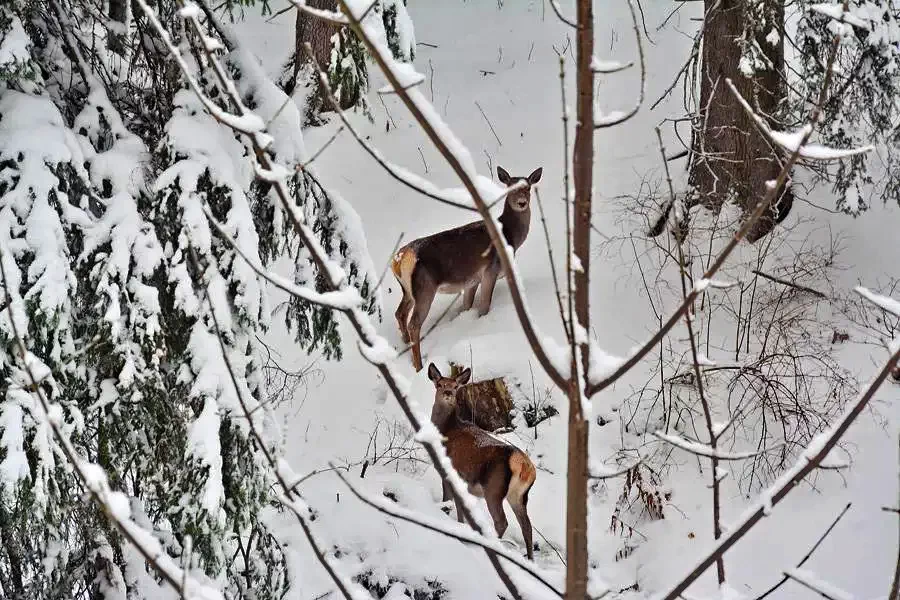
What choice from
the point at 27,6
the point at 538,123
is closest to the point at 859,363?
the point at 538,123

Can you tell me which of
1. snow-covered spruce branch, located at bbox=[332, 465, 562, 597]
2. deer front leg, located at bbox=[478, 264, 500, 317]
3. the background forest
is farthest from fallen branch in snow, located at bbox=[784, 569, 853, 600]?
deer front leg, located at bbox=[478, 264, 500, 317]

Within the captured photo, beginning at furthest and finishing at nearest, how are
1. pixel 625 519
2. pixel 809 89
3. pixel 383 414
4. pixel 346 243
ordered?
1. pixel 383 414
2. pixel 809 89
3. pixel 625 519
4. pixel 346 243

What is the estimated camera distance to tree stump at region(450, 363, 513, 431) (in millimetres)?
7238

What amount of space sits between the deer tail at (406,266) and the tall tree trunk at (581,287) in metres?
5.97

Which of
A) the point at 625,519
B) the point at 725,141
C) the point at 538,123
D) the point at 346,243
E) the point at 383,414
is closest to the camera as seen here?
the point at 346,243

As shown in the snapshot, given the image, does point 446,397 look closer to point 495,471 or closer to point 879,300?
point 495,471

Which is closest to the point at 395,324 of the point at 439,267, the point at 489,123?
the point at 439,267

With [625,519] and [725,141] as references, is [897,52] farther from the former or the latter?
[625,519]

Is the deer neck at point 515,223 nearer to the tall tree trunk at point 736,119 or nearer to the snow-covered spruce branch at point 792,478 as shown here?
the tall tree trunk at point 736,119

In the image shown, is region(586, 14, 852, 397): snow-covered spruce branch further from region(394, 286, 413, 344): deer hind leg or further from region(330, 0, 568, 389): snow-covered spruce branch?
region(394, 286, 413, 344): deer hind leg

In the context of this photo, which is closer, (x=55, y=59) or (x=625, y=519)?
(x=55, y=59)

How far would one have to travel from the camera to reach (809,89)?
268 inches

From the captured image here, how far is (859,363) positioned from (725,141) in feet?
7.50

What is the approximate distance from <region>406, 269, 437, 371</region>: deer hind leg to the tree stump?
1.58 feet
